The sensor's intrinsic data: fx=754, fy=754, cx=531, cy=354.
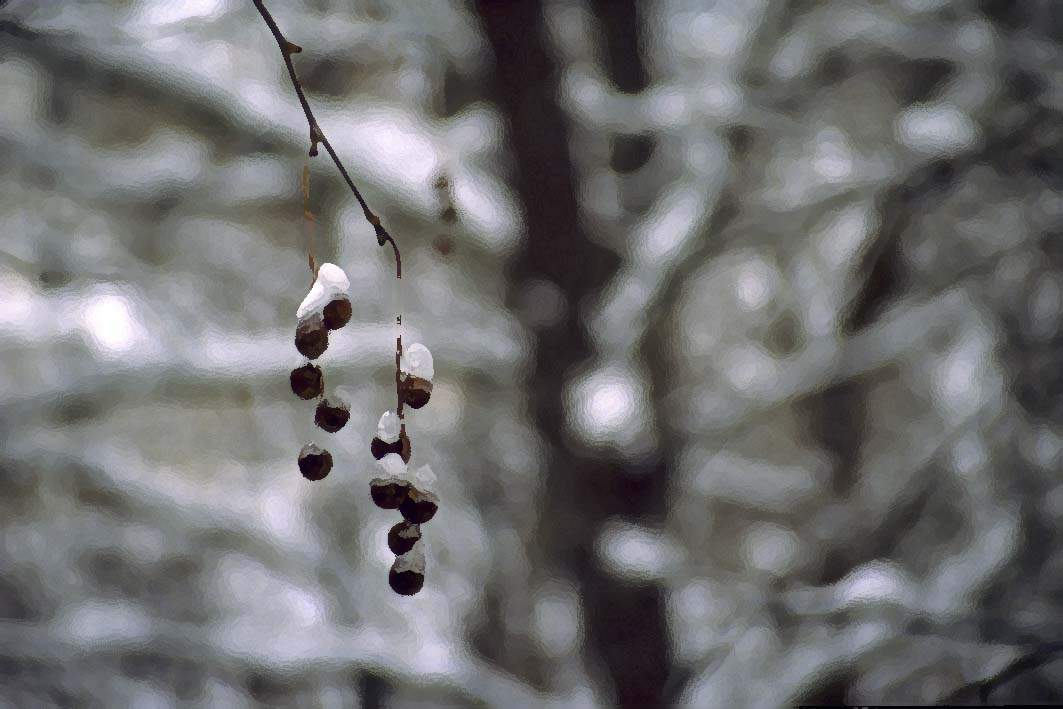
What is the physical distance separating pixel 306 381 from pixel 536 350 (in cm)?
44

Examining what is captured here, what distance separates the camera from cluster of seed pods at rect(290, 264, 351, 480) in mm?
607

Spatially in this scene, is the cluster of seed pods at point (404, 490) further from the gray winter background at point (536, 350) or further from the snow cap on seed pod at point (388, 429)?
the gray winter background at point (536, 350)

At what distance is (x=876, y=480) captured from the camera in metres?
1.05

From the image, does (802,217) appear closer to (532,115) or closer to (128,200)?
Result: (532,115)

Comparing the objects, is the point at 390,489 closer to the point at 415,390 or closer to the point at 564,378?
the point at 415,390

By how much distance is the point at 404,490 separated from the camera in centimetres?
64

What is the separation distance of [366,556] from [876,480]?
0.72 m

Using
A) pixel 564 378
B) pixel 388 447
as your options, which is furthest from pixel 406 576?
pixel 564 378

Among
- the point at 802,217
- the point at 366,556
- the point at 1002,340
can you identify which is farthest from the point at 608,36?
the point at 366,556

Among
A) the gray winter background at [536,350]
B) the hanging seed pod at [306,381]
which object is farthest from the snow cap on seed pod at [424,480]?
the gray winter background at [536,350]

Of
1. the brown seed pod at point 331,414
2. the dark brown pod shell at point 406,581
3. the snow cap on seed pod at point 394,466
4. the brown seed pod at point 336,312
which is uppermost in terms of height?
the brown seed pod at point 336,312

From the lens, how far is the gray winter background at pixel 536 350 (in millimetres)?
1024

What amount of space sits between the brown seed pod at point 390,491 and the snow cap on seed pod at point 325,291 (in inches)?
6.0

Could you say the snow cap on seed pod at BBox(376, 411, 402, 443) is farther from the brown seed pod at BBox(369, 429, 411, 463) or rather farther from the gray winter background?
the gray winter background
